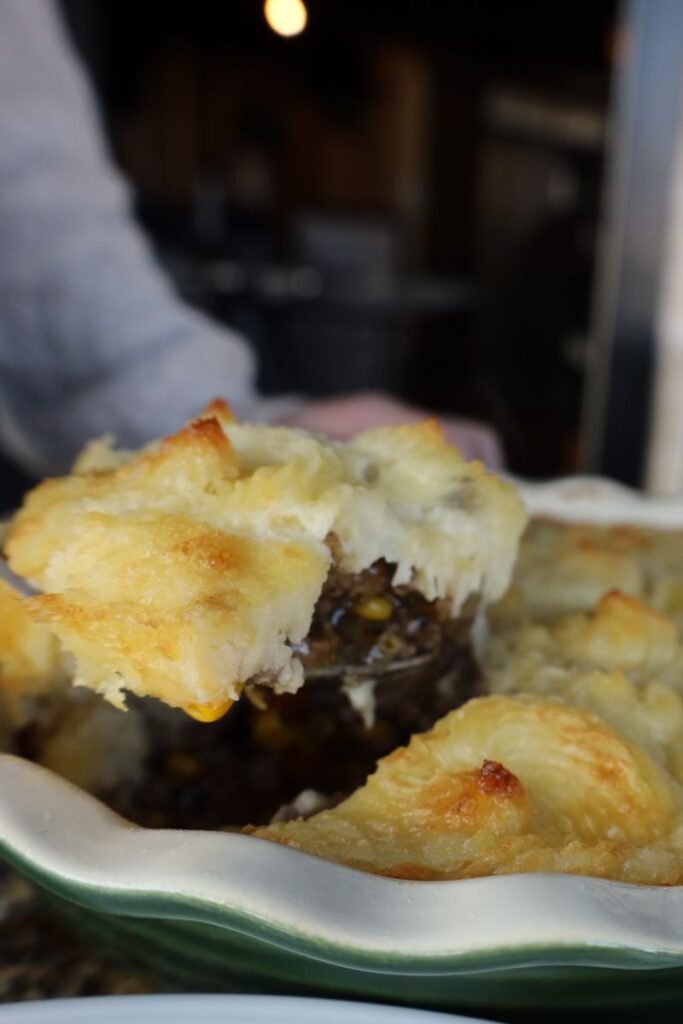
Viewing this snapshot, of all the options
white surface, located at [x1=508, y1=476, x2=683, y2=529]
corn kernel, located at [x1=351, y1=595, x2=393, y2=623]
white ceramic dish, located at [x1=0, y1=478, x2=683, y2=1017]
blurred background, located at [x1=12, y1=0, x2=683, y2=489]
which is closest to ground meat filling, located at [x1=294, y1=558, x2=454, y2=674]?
corn kernel, located at [x1=351, y1=595, x2=393, y2=623]

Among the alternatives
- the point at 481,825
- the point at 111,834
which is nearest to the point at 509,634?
the point at 481,825

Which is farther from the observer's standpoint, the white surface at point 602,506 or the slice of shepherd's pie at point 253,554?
the white surface at point 602,506

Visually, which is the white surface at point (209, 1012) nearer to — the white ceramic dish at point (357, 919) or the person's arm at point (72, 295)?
the white ceramic dish at point (357, 919)

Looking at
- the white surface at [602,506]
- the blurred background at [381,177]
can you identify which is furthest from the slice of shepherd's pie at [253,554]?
the blurred background at [381,177]

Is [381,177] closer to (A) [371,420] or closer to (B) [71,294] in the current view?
(B) [71,294]

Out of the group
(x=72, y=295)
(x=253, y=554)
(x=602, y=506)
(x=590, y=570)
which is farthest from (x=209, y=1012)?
(x=72, y=295)

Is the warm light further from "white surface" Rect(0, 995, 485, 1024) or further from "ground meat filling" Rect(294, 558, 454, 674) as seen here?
"white surface" Rect(0, 995, 485, 1024)
